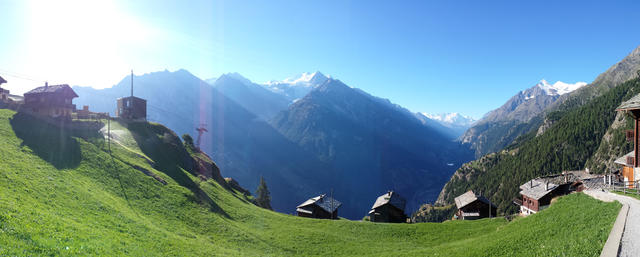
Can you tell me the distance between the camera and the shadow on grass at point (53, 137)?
37156 millimetres

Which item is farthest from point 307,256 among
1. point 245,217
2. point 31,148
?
point 31,148

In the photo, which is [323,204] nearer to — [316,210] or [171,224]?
[316,210]

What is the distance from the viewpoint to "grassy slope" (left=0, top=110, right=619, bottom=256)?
18.3 m

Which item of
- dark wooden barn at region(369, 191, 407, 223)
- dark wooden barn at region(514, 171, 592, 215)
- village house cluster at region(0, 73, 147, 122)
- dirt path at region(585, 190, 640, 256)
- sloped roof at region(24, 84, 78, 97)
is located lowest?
dark wooden barn at region(369, 191, 407, 223)

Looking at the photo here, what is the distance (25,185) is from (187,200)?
19271 millimetres

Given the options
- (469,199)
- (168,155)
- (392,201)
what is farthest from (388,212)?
(168,155)

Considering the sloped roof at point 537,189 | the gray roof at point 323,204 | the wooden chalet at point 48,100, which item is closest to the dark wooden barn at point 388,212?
the gray roof at point 323,204

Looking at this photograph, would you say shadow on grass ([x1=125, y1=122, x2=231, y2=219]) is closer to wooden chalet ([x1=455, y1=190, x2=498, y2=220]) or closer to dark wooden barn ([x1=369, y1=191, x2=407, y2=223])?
dark wooden barn ([x1=369, y1=191, x2=407, y2=223])

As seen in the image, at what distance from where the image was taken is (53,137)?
4481 cm

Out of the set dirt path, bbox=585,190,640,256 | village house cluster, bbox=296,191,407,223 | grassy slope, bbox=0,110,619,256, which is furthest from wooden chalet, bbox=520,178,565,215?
dirt path, bbox=585,190,640,256

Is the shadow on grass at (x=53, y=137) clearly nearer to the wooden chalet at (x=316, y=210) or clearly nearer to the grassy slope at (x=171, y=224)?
the grassy slope at (x=171, y=224)

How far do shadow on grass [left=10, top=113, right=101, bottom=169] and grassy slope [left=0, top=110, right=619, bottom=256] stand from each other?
407mm

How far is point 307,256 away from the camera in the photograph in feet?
116

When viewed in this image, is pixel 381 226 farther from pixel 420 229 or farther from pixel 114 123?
pixel 114 123
